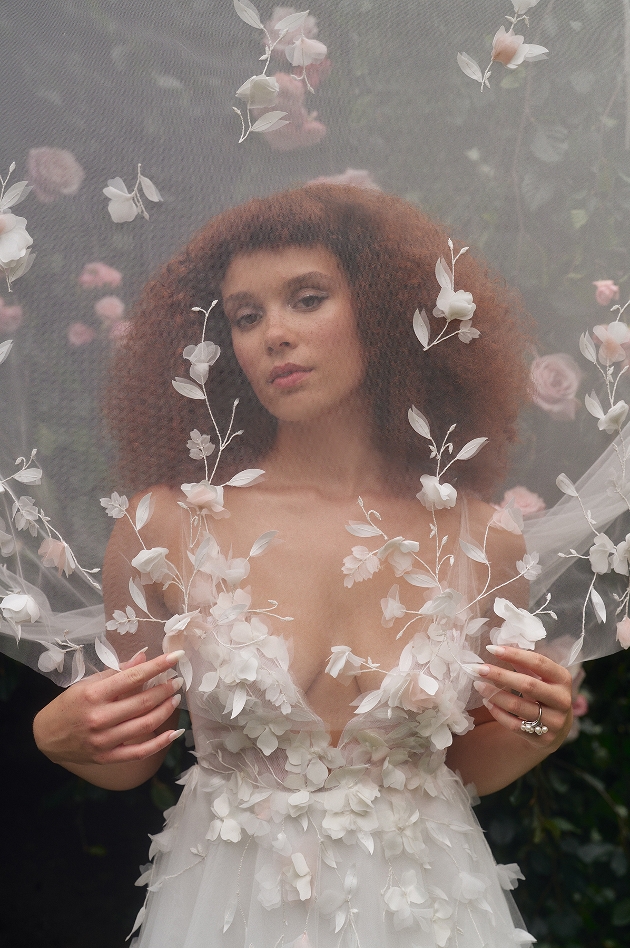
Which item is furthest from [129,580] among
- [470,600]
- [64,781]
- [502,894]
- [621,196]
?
[64,781]

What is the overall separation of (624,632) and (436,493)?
0.30 m

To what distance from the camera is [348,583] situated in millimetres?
967

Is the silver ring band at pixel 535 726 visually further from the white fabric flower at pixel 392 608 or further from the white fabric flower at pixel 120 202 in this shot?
the white fabric flower at pixel 120 202

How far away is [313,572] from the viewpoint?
974 millimetres

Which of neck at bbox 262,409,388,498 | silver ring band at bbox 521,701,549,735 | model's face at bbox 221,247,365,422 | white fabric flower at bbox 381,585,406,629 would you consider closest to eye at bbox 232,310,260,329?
model's face at bbox 221,247,365,422

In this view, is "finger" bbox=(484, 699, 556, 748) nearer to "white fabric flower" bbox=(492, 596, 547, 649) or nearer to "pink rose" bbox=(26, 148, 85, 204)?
"white fabric flower" bbox=(492, 596, 547, 649)

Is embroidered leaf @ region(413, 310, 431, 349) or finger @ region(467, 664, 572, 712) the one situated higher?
embroidered leaf @ region(413, 310, 431, 349)

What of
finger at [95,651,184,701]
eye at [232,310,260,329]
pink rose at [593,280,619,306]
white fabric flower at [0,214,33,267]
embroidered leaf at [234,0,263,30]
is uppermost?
embroidered leaf at [234,0,263,30]

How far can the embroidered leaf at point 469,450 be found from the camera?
991 millimetres

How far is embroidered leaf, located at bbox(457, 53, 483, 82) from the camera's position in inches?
39.2

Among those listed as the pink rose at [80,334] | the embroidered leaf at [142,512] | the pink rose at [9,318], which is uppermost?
the pink rose at [9,318]

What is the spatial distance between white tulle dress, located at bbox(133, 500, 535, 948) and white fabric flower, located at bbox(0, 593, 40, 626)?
16cm

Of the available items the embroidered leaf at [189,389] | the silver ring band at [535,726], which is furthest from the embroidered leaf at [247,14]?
the silver ring band at [535,726]

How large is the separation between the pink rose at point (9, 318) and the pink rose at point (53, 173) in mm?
122
